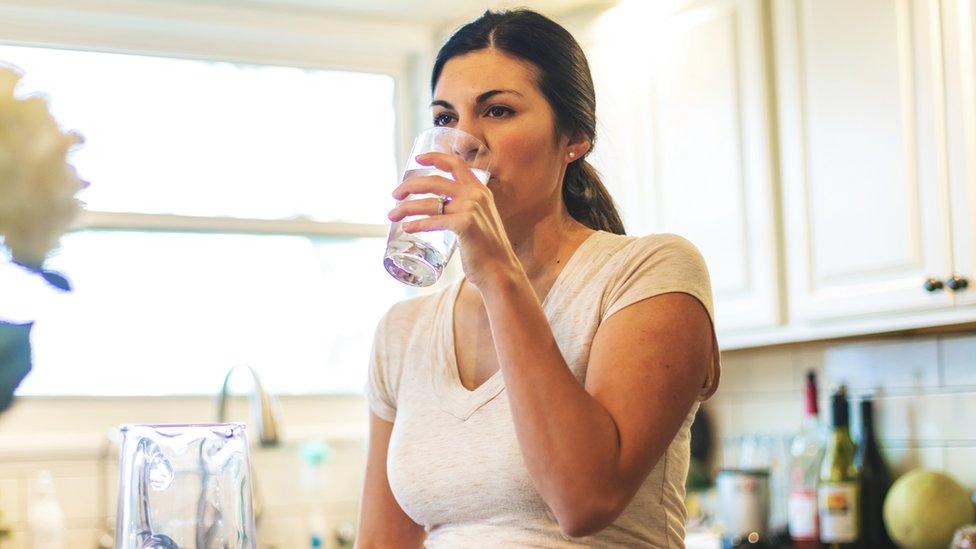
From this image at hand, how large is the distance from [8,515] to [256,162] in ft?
3.92

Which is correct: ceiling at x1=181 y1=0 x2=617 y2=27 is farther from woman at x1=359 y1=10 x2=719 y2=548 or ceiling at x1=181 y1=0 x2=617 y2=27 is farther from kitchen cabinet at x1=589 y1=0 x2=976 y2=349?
woman at x1=359 y1=10 x2=719 y2=548

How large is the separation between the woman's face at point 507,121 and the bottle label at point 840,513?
1491 millimetres

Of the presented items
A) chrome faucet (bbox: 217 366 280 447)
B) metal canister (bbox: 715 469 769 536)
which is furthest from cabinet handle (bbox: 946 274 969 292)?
chrome faucet (bbox: 217 366 280 447)

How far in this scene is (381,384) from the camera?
56.0 inches

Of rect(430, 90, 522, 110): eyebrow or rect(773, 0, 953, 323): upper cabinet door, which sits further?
rect(773, 0, 953, 323): upper cabinet door

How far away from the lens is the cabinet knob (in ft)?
7.20

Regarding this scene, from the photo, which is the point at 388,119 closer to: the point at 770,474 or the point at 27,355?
the point at 770,474

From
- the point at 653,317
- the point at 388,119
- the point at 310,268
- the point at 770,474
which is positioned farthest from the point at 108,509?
the point at 653,317

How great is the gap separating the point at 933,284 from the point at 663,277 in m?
1.20

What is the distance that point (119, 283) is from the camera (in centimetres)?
325

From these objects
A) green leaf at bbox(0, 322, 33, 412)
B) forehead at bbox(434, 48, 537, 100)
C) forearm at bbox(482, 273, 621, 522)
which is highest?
forehead at bbox(434, 48, 537, 100)

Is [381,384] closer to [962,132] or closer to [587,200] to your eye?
[587,200]

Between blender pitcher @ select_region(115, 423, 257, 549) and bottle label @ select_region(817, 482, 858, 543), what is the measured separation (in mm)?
2033

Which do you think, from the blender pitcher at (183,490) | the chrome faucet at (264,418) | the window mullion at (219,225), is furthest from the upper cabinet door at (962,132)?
the window mullion at (219,225)
